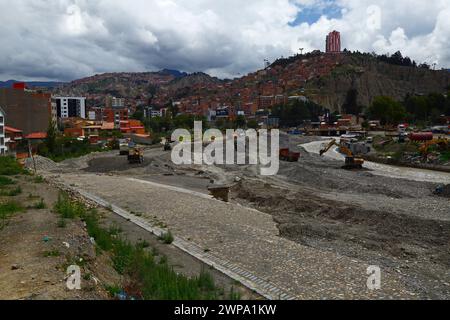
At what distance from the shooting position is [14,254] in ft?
32.4

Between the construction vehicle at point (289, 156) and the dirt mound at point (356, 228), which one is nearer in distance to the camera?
the dirt mound at point (356, 228)

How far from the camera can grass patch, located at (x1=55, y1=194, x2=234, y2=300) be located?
830cm

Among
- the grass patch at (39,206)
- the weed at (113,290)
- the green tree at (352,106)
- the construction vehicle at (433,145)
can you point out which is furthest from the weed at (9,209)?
the green tree at (352,106)

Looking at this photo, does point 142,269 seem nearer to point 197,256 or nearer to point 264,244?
point 197,256

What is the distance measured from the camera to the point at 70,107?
14212 cm

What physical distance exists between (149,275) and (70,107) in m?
144

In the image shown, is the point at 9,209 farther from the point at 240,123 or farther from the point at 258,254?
the point at 240,123

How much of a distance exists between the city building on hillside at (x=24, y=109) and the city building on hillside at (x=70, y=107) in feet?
183

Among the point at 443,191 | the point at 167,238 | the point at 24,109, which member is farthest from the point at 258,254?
the point at 24,109

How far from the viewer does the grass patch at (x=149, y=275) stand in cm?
830

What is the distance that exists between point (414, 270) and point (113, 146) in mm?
61787


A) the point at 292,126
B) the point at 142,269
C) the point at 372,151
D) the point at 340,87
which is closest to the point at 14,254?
the point at 142,269

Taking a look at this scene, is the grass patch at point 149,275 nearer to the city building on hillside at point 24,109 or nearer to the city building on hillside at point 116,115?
A: the city building on hillside at point 24,109

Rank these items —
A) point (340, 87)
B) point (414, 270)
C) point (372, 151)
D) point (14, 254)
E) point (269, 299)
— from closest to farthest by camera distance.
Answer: point (269, 299) < point (14, 254) < point (414, 270) < point (372, 151) < point (340, 87)
